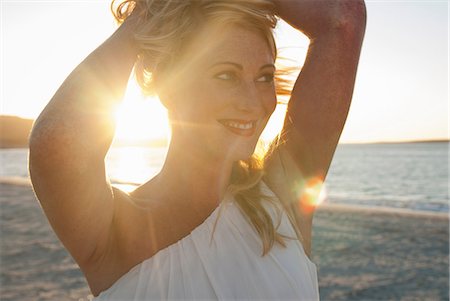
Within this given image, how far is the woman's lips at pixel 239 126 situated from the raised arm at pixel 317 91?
0.99 ft

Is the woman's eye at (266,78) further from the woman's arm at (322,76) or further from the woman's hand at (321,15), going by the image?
the woman's hand at (321,15)

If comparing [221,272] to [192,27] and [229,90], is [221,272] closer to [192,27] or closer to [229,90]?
[229,90]

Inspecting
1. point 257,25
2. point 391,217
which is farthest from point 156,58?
point 391,217

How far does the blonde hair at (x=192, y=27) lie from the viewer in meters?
2.14

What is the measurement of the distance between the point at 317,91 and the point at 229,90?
440mm

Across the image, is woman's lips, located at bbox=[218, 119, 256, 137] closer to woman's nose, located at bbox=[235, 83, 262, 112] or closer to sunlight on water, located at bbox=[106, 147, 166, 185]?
woman's nose, located at bbox=[235, 83, 262, 112]

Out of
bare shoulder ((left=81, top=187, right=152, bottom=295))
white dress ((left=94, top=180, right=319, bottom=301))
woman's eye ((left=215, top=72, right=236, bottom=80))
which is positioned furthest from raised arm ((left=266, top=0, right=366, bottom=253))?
A: bare shoulder ((left=81, top=187, right=152, bottom=295))

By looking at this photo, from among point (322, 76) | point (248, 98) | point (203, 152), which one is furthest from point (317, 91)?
point (203, 152)

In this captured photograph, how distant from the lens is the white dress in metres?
2.06

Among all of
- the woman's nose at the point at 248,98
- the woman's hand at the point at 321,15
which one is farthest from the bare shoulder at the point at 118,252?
the woman's hand at the point at 321,15

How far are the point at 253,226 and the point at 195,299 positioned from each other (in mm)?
395

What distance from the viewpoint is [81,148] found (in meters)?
1.75

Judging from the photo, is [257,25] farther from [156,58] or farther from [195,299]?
[195,299]

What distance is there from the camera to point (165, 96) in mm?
2412
